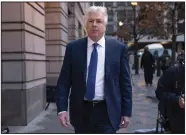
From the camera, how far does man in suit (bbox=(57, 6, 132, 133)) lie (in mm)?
3990

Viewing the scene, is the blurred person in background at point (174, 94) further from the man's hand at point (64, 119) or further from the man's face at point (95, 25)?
the man's hand at point (64, 119)

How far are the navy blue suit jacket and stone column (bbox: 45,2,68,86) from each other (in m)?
10.2

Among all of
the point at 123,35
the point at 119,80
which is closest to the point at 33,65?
the point at 119,80

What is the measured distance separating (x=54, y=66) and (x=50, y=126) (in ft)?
22.0

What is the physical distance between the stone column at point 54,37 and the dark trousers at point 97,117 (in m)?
10.4

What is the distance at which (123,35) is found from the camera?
51875 mm

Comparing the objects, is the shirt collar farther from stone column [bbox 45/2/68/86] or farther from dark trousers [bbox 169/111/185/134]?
stone column [bbox 45/2/68/86]

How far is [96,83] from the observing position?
157 inches

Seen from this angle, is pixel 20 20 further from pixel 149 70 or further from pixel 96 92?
pixel 149 70

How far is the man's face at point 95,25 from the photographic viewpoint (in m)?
4.02

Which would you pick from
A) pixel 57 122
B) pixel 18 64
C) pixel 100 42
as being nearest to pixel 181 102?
pixel 100 42


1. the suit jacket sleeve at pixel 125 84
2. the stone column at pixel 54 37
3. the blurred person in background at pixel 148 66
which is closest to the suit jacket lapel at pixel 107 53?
the suit jacket sleeve at pixel 125 84

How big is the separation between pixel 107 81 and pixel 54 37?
10.5 meters

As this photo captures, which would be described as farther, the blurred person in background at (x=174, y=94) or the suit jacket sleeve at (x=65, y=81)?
the suit jacket sleeve at (x=65, y=81)
